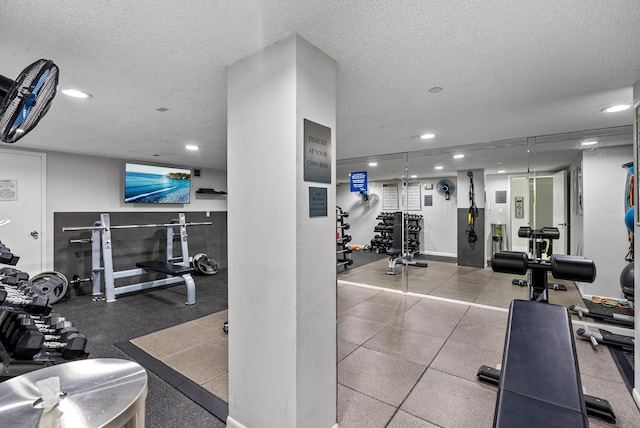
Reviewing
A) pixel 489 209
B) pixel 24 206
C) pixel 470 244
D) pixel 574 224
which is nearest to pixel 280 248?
pixel 24 206

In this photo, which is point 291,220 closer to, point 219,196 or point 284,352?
point 284,352

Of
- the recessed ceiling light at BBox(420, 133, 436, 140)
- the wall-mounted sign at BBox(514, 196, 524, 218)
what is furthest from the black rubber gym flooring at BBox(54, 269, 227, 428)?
the wall-mounted sign at BBox(514, 196, 524, 218)

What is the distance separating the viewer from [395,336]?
3.19 m

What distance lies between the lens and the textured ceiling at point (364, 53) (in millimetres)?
1322

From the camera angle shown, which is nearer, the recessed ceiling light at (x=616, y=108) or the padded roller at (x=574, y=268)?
the padded roller at (x=574, y=268)

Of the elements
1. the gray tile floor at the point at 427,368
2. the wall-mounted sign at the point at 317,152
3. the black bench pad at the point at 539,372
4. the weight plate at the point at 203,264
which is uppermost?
the wall-mounted sign at the point at 317,152

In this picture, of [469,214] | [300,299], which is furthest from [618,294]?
[300,299]

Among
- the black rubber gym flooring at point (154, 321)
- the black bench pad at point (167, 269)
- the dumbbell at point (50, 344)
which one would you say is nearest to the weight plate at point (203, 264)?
the black rubber gym flooring at point (154, 321)

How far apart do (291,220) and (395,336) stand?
93.0 inches

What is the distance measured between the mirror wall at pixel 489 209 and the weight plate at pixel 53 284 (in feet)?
15.1

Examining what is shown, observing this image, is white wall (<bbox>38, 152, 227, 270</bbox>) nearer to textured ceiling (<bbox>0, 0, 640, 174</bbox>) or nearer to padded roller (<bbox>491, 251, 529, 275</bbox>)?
textured ceiling (<bbox>0, 0, 640, 174</bbox>)

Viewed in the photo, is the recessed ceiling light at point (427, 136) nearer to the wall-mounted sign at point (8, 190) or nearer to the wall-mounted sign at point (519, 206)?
the wall-mounted sign at point (519, 206)

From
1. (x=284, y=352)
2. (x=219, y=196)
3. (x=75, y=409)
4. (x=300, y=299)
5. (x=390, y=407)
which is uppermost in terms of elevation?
(x=219, y=196)

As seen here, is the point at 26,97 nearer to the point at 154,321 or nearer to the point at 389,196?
the point at 154,321
